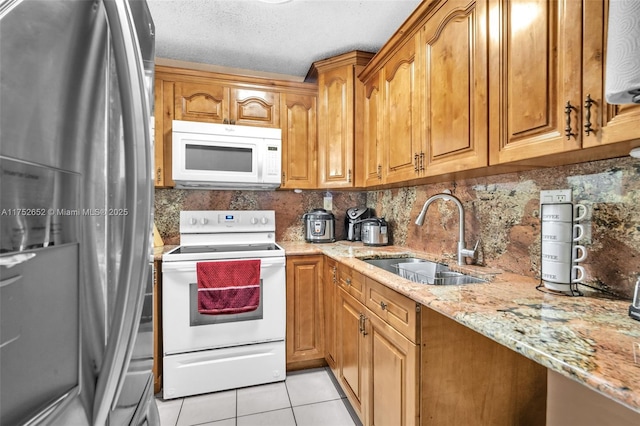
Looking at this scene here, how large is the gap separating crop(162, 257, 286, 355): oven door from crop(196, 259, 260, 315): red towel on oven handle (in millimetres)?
68

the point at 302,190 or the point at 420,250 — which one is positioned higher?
the point at 302,190

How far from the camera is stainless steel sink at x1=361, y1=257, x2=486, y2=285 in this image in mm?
1484

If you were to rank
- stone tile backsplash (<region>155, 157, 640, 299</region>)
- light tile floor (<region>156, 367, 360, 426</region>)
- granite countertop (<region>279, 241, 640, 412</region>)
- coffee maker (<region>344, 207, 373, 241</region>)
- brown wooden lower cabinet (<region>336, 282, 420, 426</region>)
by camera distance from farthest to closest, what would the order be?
coffee maker (<region>344, 207, 373, 241</region>), light tile floor (<region>156, 367, 360, 426</region>), brown wooden lower cabinet (<region>336, 282, 420, 426</region>), stone tile backsplash (<region>155, 157, 640, 299</region>), granite countertop (<region>279, 241, 640, 412</region>)

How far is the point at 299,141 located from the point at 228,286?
51.8 inches

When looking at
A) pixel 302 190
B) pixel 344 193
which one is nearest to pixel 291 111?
pixel 302 190

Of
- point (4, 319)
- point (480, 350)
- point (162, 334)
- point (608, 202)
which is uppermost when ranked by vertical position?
point (608, 202)

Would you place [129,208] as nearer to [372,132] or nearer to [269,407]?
[269,407]

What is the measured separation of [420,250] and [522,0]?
1.45m

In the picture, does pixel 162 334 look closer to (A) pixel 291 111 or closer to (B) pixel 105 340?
(B) pixel 105 340

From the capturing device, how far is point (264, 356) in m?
2.01

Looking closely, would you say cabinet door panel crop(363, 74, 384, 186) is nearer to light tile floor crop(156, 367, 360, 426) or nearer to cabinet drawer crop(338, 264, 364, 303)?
cabinet drawer crop(338, 264, 364, 303)

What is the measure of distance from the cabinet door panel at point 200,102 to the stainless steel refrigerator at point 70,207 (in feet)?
6.24

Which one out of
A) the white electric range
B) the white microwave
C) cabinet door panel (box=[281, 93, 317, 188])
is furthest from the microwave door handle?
the white electric range

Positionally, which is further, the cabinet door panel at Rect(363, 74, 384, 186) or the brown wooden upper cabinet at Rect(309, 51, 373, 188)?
the brown wooden upper cabinet at Rect(309, 51, 373, 188)
